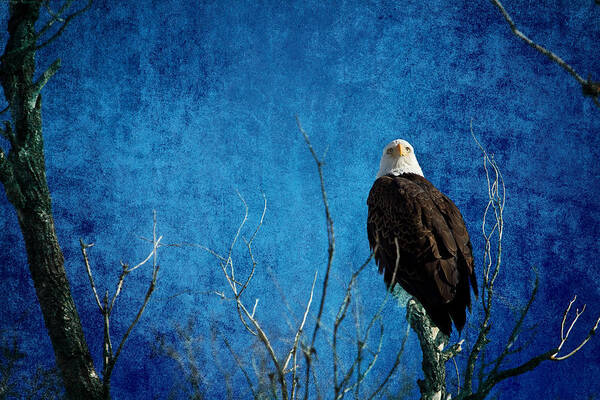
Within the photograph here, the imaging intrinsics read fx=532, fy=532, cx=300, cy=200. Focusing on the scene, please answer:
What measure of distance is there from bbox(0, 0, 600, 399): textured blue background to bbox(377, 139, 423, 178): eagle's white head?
0.41 feet

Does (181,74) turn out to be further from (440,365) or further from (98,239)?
(440,365)

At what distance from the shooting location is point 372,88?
2383 mm

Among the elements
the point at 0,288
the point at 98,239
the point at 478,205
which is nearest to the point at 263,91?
the point at 98,239

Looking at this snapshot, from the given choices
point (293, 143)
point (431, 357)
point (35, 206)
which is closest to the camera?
point (35, 206)

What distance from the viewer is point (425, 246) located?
1.79 meters

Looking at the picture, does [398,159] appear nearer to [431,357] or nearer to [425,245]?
[425,245]

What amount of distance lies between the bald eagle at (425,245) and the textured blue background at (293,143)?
432 millimetres

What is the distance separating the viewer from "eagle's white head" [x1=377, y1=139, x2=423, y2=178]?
86.7 inches

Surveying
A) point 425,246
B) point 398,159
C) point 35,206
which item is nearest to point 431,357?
point 425,246

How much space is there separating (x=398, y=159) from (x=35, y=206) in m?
1.38

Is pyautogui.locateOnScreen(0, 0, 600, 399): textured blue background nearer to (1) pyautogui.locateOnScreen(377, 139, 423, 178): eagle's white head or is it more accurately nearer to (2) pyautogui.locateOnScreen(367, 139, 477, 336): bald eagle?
(1) pyautogui.locateOnScreen(377, 139, 423, 178): eagle's white head

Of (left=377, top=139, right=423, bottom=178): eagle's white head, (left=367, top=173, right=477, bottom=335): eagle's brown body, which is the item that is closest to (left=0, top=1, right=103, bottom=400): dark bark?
(left=367, top=173, right=477, bottom=335): eagle's brown body

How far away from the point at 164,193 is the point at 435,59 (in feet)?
4.37

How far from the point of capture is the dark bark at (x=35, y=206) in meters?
1.43
